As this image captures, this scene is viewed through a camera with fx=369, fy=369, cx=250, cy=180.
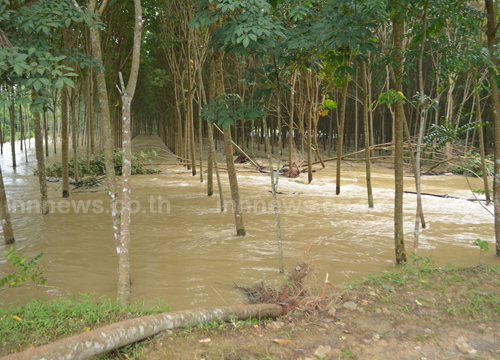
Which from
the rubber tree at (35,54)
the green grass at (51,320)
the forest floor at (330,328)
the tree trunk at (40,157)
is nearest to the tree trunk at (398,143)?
the forest floor at (330,328)

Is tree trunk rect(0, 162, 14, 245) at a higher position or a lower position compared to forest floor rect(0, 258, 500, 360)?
higher

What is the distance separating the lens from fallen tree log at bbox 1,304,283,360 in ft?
7.75

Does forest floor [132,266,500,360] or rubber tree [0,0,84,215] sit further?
rubber tree [0,0,84,215]

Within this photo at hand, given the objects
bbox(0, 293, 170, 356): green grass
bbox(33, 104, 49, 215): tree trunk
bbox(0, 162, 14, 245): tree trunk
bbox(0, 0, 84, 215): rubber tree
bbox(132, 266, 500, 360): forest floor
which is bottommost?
bbox(132, 266, 500, 360): forest floor

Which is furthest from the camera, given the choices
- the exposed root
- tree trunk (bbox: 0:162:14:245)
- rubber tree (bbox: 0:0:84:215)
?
tree trunk (bbox: 0:162:14:245)

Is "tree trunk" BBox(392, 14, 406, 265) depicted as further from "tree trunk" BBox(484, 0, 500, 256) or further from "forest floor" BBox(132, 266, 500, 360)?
"tree trunk" BBox(484, 0, 500, 256)

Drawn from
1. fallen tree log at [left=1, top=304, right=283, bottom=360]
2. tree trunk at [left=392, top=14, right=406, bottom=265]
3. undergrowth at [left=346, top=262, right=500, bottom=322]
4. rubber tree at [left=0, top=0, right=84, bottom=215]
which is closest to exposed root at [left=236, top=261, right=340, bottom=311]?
fallen tree log at [left=1, top=304, right=283, bottom=360]

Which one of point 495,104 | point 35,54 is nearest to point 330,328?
point 495,104

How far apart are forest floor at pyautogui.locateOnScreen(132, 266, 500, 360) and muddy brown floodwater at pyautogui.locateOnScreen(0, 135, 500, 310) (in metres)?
0.87

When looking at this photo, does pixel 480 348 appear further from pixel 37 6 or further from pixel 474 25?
pixel 37 6

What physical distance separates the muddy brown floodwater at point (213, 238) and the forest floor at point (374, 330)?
2.87 feet

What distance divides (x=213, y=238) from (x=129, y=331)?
143 inches

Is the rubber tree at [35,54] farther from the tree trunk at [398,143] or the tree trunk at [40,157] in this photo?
the tree trunk at [398,143]

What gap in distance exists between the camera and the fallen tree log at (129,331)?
236cm
